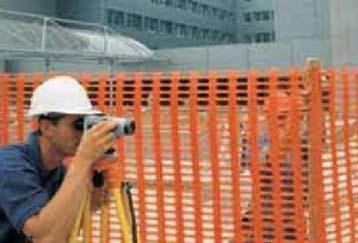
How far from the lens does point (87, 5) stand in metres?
53.5

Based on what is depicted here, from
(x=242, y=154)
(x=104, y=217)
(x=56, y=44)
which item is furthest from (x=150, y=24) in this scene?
(x=104, y=217)

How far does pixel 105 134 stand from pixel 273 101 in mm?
2951

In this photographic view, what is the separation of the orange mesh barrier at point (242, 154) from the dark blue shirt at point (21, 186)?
2.46m

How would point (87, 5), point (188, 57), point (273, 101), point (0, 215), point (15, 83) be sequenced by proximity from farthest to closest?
1. point (87, 5)
2. point (188, 57)
3. point (15, 83)
4. point (273, 101)
5. point (0, 215)

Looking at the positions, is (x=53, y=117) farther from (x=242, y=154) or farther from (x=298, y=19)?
(x=298, y=19)

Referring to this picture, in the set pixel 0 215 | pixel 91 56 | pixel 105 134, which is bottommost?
pixel 0 215

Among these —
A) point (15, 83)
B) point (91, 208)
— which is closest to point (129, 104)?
point (15, 83)

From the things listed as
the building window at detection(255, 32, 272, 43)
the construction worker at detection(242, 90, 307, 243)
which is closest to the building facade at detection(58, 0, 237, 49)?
the building window at detection(255, 32, 272, 43)

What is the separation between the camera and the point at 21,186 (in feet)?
7.66

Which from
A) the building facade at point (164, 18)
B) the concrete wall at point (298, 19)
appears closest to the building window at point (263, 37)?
the building facade at point (164, 18)

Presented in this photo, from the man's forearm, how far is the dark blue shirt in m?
0.05

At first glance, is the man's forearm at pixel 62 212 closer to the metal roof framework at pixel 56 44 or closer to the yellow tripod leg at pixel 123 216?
the yellow tripod leg at pixel 123 216

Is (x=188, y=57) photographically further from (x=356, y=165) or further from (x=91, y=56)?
(x=356, y=165)

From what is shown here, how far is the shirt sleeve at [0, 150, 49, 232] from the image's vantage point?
2.28 metres
